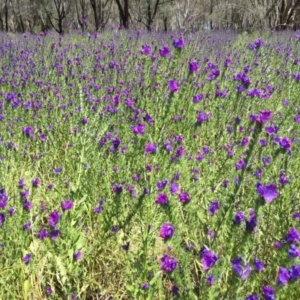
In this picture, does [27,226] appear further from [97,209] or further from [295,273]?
[295,273]

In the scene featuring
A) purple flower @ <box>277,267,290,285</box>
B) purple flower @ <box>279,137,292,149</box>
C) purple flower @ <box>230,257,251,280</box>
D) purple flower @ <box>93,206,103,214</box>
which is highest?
purple flower @ <box>279,137,292,149</box>

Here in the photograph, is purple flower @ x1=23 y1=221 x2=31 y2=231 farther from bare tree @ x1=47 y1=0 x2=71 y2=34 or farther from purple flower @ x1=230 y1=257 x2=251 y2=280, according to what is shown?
bare tree @ x1=47 y1=0 x2=71 y2=34

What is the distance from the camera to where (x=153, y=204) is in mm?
1882

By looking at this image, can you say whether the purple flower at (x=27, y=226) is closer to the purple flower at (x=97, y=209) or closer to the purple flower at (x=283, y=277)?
the purple flower at (x=97, y=209)

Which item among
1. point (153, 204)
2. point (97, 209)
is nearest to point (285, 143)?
point (153, 204)

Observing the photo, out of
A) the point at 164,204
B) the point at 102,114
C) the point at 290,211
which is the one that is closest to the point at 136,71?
the point at 102,114

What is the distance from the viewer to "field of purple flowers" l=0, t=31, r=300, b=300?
1.27 meters

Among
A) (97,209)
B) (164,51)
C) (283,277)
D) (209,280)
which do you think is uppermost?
(164,51)

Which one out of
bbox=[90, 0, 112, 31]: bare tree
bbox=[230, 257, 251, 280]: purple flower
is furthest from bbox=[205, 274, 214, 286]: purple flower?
bbox=[90, 0, 112, 31]: bare tree

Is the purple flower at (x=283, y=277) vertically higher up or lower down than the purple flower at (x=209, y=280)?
higher up

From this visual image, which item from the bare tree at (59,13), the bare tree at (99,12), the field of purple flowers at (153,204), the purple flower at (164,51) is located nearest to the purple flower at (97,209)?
the field of purple flowers at (153,204)

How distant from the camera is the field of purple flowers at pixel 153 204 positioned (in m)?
1.27

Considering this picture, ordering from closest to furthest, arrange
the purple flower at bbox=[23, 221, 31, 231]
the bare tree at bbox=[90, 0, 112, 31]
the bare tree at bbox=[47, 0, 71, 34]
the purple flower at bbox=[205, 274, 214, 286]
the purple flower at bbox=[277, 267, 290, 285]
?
the purple flower at bbox=[277, 267, 290, 285] < the purple flower at bbox=[205, 274, 214, 286] < the purple flower at bbox=[23, 221, 31, 231] < the bare tree at bbox=[90, 0, 112, 31] < the bare tree at bbox=[47, 0, 71, 34]

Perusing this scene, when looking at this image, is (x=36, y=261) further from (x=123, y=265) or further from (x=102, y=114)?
(x=102, y=114)
